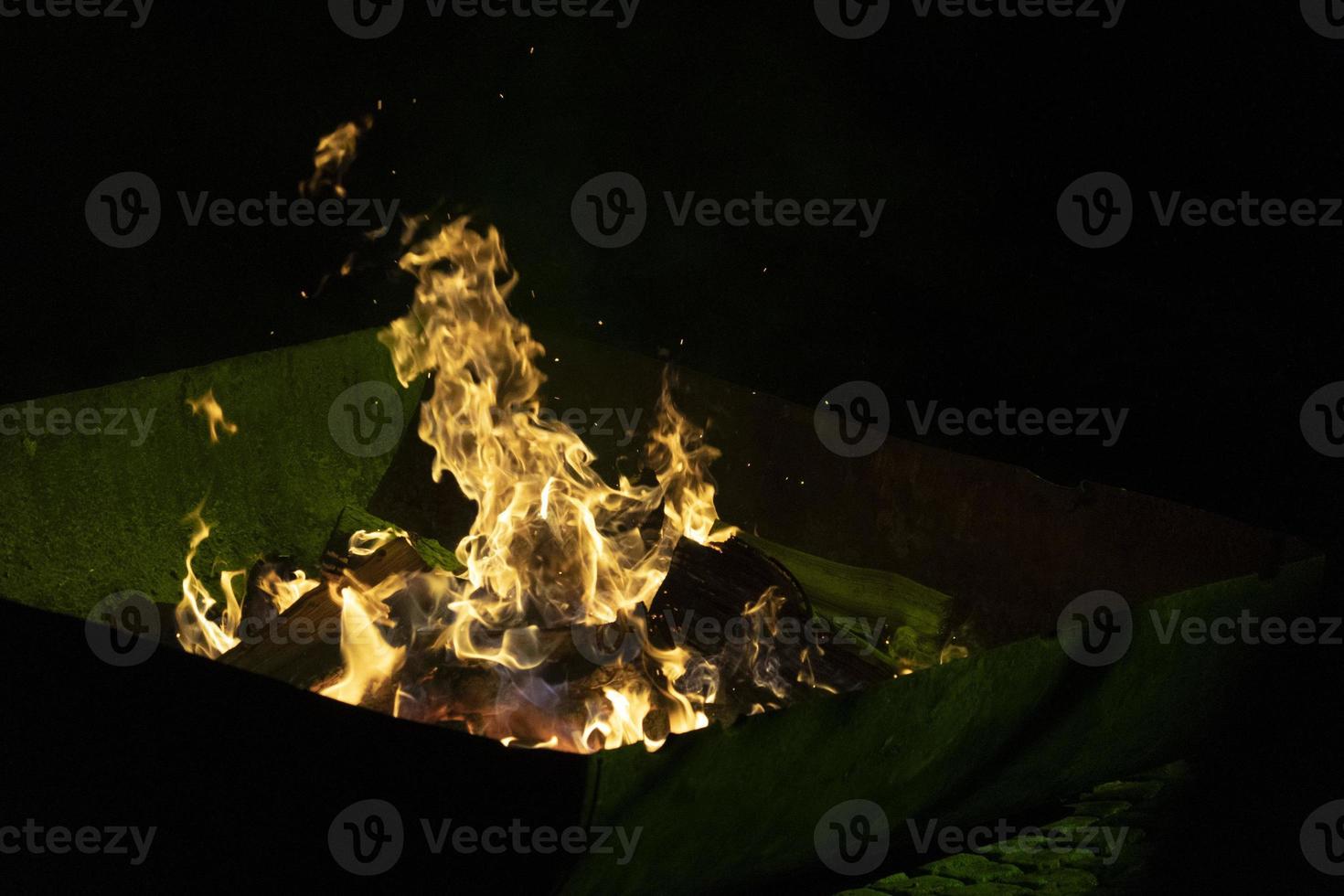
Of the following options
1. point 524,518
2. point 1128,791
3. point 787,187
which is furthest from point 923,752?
point 787,187

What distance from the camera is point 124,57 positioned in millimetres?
4410

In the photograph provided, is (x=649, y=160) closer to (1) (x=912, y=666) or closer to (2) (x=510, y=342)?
(2) (x=510, y=342)

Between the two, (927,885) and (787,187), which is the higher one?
(787,187)

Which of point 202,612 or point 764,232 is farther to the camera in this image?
point 764,232

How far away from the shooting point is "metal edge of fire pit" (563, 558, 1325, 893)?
7.54 ft
